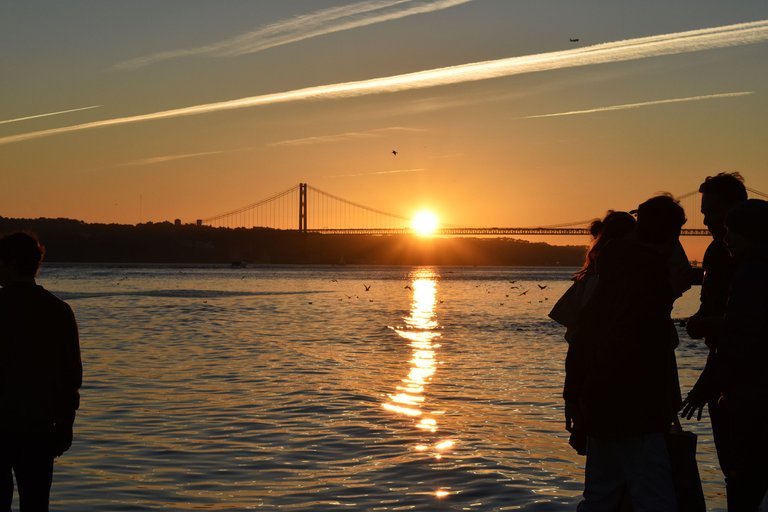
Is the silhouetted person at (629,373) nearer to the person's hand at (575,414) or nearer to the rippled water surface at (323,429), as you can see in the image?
the person's hand at (575,414)

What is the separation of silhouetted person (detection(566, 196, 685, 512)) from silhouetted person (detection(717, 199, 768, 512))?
0.29 m

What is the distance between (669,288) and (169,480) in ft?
14.7

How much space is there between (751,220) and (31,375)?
3.35 m

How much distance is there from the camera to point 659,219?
486 centimetres

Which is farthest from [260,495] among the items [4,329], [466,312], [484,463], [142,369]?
[466,312]

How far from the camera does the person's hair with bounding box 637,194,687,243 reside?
4.86 m

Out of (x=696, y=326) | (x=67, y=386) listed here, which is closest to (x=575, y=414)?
(x=696, y=326)

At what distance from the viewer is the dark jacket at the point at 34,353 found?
4.56 metres

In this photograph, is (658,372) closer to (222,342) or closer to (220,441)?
(220,441)

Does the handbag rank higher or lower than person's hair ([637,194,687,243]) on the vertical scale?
lower

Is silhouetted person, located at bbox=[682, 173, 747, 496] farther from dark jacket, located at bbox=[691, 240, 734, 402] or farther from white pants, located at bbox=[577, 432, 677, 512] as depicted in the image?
white pants, located at bbox=[577, 432, 677, 512]

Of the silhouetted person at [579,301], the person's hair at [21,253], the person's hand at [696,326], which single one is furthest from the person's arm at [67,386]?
the person's hand at [696,326]

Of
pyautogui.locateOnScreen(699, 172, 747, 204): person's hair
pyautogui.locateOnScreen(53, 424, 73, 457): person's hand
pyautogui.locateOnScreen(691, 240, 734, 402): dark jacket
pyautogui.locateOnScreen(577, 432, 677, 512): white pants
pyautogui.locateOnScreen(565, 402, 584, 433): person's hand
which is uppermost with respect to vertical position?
pyautogui.locateOnScreen(699, 172, 747, 204): person's hair

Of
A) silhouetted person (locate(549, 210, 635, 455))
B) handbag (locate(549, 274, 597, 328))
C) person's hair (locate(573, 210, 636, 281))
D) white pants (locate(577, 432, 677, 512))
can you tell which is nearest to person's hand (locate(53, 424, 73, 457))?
silhouetted person (locate(549, 210, 635, 455))
